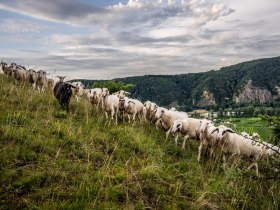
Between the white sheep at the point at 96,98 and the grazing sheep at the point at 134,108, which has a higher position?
the white sheep at the point at 96,98

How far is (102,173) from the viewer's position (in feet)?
22.6

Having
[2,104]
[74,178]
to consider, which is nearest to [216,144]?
[74,178]

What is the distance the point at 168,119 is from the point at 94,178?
832cm

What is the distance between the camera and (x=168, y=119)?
1459 centimetres

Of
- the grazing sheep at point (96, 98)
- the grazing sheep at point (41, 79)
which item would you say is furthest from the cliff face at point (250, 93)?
the grazing sheep at point (96, 98)

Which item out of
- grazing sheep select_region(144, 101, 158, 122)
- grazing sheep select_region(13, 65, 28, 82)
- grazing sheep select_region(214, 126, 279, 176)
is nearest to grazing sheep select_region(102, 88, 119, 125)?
grazing sheep select_region(144, 101, 158, 122)

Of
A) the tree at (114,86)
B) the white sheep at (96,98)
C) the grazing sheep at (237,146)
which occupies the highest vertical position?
the tree at (114,86)

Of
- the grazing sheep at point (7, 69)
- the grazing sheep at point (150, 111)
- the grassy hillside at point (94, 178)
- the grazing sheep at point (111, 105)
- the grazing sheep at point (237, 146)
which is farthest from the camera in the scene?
the grazing sheep at point (7, 69)

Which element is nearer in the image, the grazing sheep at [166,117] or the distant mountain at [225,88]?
the grazing sheep at [166,117]

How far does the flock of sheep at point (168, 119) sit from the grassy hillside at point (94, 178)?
132 centimetres

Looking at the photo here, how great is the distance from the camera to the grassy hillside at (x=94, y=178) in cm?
587

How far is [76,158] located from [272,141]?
192 inches

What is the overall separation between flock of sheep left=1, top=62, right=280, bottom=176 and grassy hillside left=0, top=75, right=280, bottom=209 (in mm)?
1318

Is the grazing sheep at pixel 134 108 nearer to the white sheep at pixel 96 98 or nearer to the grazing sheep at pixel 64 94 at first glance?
the white sheep at pixel 96 98
